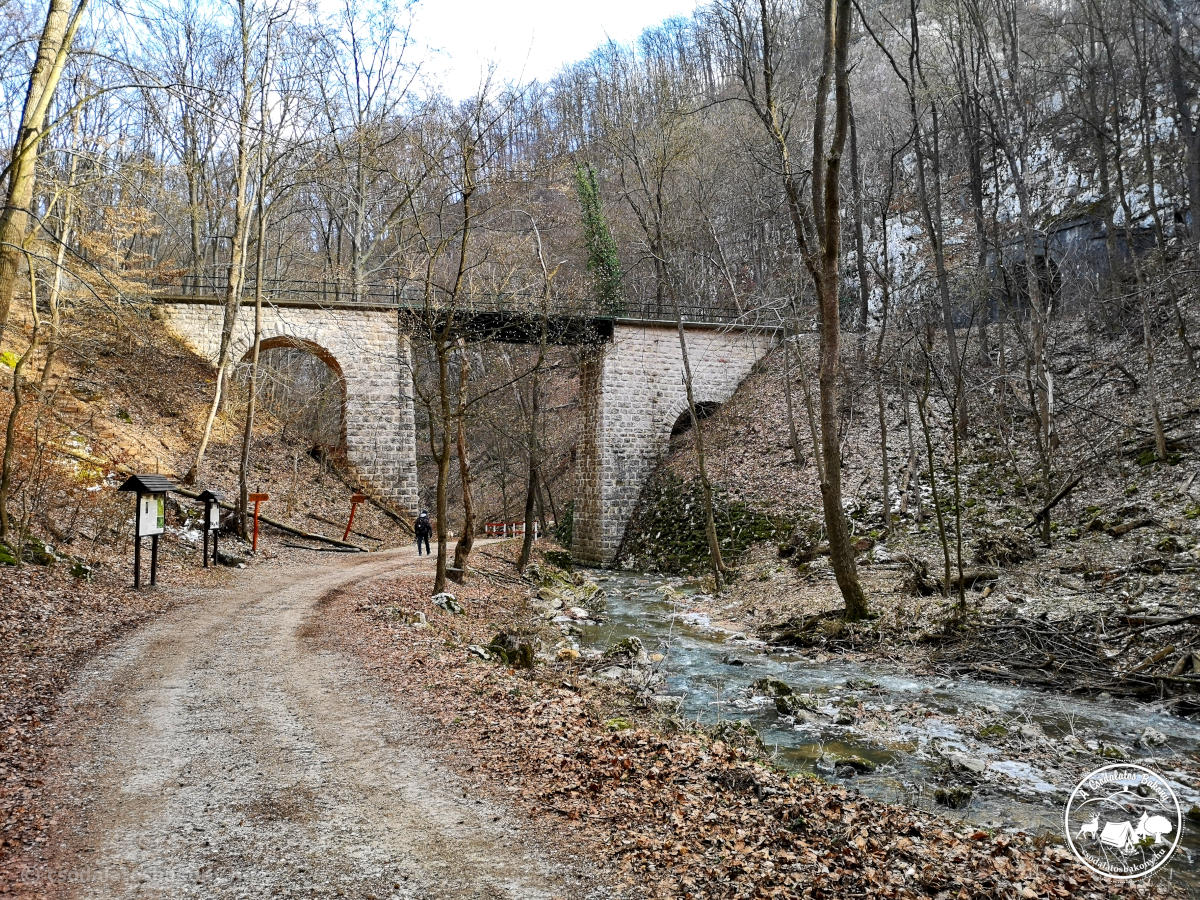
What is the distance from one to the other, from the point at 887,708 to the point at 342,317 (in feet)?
61.9

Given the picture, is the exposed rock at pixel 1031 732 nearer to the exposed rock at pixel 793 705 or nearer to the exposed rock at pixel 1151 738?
the exposed rock at pixel 1151 738

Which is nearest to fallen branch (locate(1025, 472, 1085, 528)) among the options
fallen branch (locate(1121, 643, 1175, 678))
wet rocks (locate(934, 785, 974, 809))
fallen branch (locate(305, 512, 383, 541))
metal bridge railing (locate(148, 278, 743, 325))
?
fallen branch (locate(1121, 643, 1175, 678))

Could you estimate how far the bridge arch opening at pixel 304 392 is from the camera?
71.9 ft

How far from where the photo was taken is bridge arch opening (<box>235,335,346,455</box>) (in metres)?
21.9

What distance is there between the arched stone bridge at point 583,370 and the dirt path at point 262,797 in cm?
1452

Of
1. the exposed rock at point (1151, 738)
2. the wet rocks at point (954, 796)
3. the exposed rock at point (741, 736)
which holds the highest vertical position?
the exposed rock at point (1151, 738)

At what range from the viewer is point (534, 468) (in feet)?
54.9

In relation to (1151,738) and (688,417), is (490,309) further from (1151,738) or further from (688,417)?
(1151,738)

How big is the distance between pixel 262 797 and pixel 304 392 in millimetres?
28618

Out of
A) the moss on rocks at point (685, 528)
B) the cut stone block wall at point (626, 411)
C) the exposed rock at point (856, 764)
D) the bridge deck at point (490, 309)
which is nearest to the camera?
the exposed rock at point (856, 764)

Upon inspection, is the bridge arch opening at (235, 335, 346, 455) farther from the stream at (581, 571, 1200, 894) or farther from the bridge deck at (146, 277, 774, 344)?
the stream at (581, 571, 1200, 894)

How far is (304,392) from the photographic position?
30.8 m

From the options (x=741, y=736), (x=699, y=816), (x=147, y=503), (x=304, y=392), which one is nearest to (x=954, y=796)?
(x=741, y=736)

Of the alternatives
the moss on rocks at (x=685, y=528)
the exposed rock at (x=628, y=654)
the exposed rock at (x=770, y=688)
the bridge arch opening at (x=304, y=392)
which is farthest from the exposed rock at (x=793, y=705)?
the bridge arch opening at (x=304, y=392)
